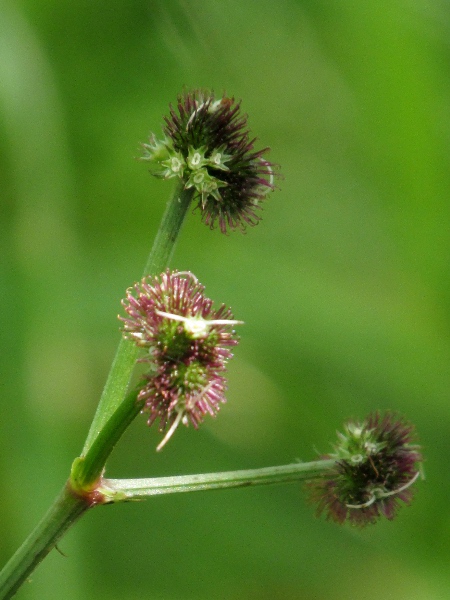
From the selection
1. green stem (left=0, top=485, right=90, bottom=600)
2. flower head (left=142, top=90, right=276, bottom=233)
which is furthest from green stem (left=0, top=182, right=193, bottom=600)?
flower head (left=142, top=90, right=276, bottom=233)

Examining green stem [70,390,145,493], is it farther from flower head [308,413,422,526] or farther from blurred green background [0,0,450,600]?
blurred green background [0,0,450,600]

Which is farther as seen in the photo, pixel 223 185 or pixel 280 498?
pixel 280 498

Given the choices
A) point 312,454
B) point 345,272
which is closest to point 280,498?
point 312,454

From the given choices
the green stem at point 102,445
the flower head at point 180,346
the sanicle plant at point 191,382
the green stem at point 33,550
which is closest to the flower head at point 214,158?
the sanicle plant at point 191,382

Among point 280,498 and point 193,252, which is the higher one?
point 193,252

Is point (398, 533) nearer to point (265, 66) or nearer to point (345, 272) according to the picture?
point (345, 272)
